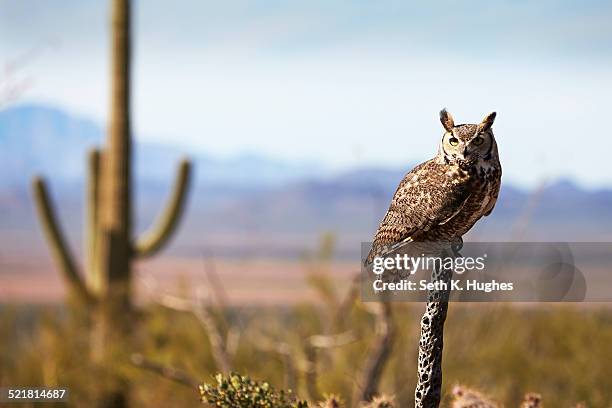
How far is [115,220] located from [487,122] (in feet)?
25.2

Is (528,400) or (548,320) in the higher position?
(548,320)

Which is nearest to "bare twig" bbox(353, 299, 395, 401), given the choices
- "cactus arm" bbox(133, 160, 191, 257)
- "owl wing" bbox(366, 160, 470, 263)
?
"owl wing" bbox(366, 160, 470, 263)

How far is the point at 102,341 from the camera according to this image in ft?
30.4

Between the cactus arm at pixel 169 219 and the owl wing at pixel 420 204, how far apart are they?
24.1 ft

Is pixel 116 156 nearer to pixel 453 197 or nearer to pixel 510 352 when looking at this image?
pixel 510 352

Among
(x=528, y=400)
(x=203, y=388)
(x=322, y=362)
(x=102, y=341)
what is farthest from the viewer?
(x=102, y=341)

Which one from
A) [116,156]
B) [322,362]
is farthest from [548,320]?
[116,156]

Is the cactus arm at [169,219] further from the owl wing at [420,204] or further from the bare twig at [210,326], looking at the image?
the owl wing at [420,204]

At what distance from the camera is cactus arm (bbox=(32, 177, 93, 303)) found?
9508 millimetres

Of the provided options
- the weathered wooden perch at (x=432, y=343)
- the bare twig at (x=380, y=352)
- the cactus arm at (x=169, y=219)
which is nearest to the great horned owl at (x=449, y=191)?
the weathered wooden perch at (x=432, y=343)

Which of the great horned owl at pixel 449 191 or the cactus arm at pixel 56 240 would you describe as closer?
the great horned owl at pixel 449 191

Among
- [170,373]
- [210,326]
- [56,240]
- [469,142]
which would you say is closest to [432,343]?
[469,142]

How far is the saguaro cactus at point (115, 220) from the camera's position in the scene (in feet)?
30.9

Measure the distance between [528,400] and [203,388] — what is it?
0.91m
